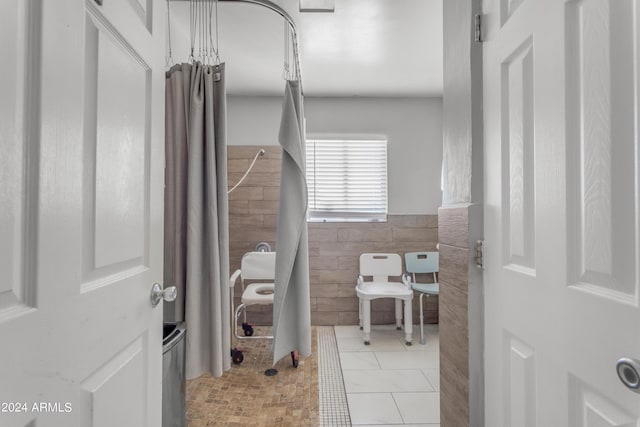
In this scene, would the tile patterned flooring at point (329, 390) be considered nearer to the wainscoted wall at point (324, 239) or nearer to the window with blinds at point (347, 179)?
the wainscoted wall at point (324, 239)

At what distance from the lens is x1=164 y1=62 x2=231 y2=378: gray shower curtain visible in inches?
60.2

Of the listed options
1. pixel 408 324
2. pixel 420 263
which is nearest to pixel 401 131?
pixel 420 263

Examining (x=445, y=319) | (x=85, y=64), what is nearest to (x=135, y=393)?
(x=85, y=64)

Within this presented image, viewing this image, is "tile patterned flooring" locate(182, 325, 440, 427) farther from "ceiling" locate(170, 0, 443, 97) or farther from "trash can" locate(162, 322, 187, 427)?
"ceiling" locate(170, 0, 443, 97)

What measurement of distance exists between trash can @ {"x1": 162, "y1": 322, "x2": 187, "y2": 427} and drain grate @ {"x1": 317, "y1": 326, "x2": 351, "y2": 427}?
803mm

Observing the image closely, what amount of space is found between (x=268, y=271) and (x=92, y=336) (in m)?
2.22

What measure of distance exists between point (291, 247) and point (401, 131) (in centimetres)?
230

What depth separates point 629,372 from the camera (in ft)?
1.76

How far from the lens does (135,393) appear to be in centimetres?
86

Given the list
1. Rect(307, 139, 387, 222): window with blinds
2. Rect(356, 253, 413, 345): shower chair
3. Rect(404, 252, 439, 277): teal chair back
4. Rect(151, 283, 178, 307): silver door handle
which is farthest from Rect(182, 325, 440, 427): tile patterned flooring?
Rect(307, 139, 387, 222): window with blinds

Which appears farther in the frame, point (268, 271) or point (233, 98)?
point (233, 98)

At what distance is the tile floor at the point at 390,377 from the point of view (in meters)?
1.89

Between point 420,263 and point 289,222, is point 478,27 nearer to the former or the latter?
point 289,222

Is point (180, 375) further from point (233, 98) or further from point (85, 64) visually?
point (233, 98)
